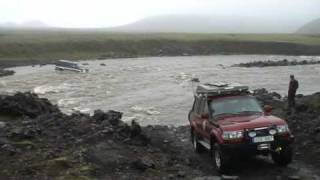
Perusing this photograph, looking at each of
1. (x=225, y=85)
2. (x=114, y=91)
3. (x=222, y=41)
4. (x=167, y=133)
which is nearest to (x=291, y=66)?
(x=114, y=91)

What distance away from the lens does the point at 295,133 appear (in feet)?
71.5

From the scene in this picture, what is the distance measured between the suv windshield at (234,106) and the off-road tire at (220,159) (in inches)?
50.2

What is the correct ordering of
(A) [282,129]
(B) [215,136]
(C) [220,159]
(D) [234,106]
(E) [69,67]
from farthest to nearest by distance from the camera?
(E) [69,67]
(D) [234,106]
(B) [215,136]
(C) [220,159]
(A) [282,129]

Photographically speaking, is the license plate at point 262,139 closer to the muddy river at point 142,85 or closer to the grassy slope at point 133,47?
the muddy river at point 142,85

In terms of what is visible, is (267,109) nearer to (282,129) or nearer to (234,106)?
(234,106)

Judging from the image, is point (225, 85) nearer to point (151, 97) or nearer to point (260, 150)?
point (260, 150)

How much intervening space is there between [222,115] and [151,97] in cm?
3060

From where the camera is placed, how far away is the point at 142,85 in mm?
58562

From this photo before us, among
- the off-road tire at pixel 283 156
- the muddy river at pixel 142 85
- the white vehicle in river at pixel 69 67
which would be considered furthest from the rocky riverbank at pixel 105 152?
the white vehicle in river at pixel 69 67

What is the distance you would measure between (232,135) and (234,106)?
2.16 metres

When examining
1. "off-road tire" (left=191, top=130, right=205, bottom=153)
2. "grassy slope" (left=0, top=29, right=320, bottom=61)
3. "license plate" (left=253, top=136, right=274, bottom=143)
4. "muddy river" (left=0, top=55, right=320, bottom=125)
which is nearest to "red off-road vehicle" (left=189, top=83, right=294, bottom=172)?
"license plate" (left=253, top=136, right=274, bottom=143)

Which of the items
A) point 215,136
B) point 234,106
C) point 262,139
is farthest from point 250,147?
point 234,106

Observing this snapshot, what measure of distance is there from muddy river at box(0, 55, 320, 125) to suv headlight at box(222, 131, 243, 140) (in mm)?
16849

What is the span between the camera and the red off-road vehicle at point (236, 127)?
15.4 meters
